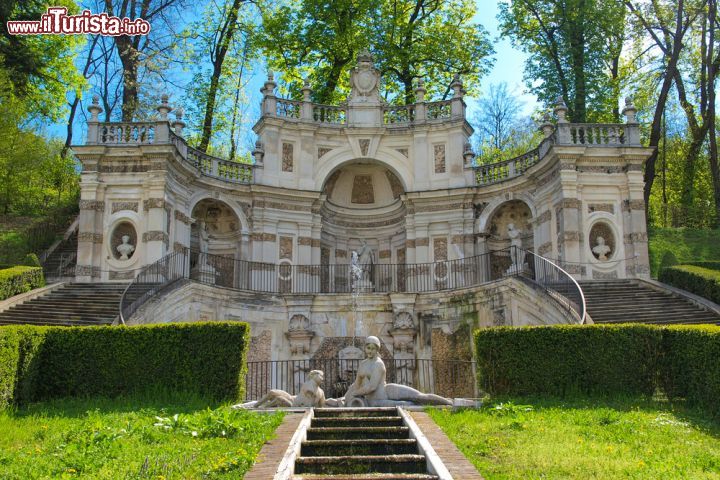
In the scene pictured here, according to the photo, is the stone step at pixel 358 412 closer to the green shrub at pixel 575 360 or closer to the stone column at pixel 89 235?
the green shrub at pixel 575 360

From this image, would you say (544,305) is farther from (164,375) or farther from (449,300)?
(164,375)

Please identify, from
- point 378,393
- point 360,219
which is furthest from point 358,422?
point 360,219

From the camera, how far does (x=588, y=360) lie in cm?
1329

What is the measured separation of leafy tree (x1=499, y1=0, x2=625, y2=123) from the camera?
29766 millimetres

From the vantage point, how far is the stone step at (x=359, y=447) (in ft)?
32.6

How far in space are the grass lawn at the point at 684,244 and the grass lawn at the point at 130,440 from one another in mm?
20359

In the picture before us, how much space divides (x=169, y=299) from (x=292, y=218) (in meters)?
7.38

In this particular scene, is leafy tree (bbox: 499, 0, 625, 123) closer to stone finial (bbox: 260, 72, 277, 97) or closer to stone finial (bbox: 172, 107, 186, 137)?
stone finial (bbox: 260, 72, 277, 97)

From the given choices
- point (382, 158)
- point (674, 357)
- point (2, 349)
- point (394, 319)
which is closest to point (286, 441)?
point (2, 349)

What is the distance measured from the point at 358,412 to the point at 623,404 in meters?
4.75

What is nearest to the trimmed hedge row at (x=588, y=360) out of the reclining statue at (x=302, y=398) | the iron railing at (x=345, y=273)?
the reclining statue at (x=302, y=398)

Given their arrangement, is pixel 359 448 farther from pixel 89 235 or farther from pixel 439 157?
pixel 439 157

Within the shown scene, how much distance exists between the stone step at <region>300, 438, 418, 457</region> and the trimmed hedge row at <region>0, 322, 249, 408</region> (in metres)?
3.98

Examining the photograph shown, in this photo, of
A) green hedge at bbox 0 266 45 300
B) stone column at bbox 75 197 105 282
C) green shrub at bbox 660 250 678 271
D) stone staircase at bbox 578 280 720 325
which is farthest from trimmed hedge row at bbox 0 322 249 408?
green shrub at bbox 660 250 678 271
